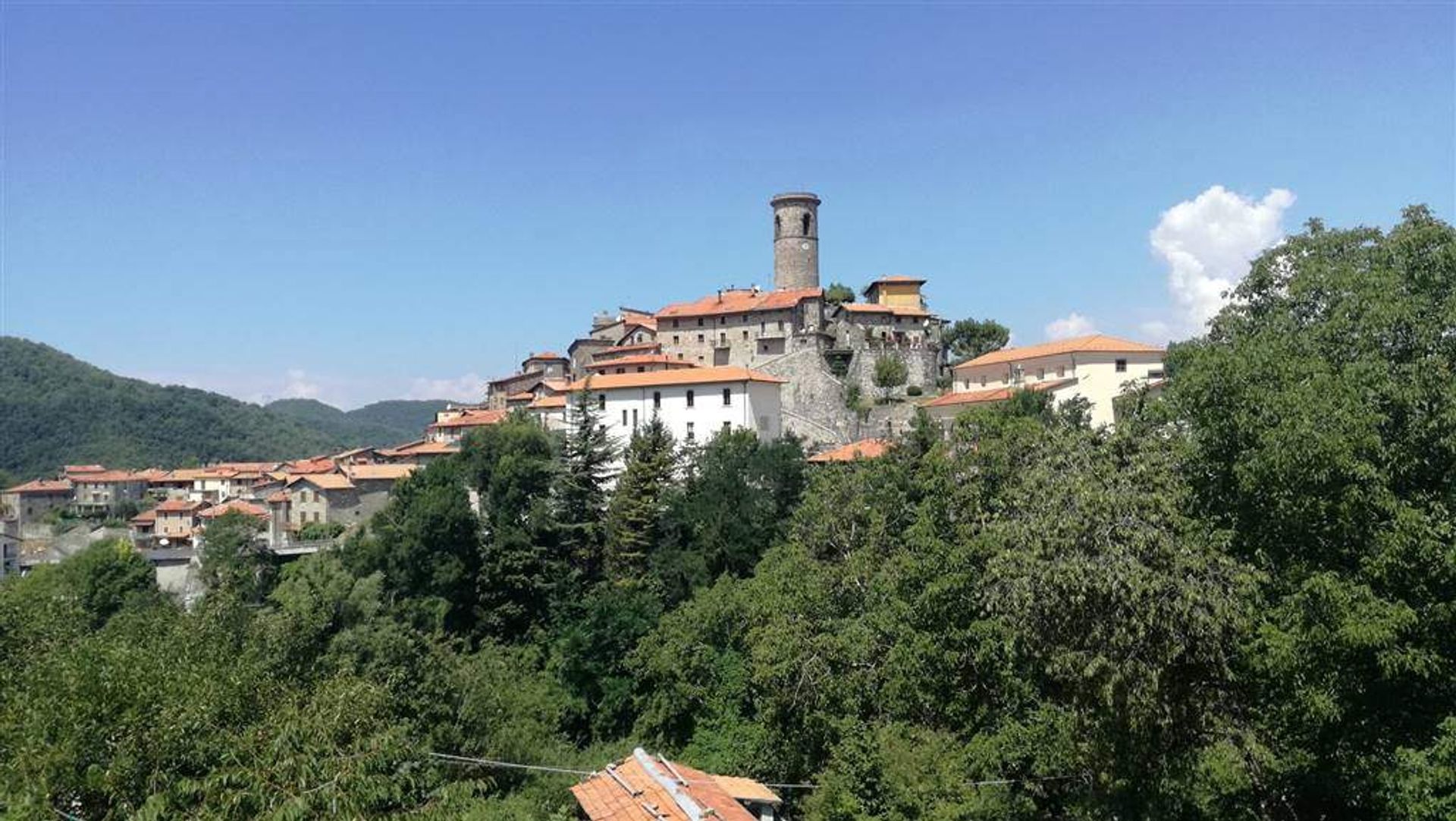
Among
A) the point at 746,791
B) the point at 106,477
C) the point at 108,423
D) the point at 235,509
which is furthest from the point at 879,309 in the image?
the point at 108,423

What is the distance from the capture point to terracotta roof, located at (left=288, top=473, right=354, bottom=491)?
7062 cm

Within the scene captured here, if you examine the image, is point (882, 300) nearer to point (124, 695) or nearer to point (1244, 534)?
point (1244, 534)

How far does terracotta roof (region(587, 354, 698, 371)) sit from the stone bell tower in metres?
13.3

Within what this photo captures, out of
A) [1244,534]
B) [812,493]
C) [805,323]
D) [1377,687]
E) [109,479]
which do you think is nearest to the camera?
[1377,687]

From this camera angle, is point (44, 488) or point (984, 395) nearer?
point (984, 395)

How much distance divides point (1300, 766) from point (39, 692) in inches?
668

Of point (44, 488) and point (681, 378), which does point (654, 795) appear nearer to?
point (681, 378)

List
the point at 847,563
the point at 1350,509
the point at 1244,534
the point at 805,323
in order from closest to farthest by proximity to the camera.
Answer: the point at 1350,509
the point at 1244,534
the point at 847,563
the point at 805,323

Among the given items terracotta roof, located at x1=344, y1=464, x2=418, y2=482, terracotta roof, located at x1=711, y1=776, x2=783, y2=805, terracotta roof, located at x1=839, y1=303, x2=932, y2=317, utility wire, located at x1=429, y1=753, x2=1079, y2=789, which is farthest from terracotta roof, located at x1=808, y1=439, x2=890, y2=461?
terracotta roof, located at x1=344, y1=464, x2=418, y2=482

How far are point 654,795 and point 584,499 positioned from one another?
77.0 feet

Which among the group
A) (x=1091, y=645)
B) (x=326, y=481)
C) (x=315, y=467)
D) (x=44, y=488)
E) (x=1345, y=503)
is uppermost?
(x=315, y=467)

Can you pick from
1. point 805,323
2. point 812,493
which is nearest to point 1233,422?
point 812,493

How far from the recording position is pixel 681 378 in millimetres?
52750

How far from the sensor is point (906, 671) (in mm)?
18797
